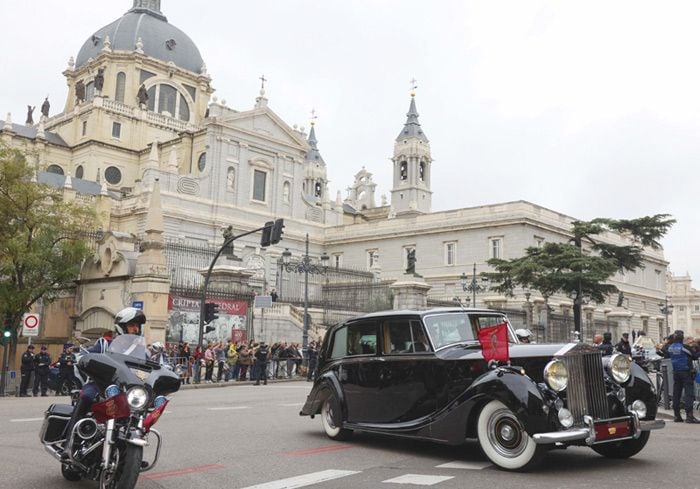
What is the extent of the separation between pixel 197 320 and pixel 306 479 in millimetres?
19784

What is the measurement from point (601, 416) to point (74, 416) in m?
5.17

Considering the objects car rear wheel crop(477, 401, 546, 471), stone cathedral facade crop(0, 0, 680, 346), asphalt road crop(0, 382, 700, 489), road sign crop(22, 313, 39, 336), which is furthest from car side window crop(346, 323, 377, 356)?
stone cathedral facade crop(0, 0, 680, 346)

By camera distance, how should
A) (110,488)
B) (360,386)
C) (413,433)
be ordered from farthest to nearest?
(360,386)
(413,433)
(110,488)

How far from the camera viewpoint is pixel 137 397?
5.66 m

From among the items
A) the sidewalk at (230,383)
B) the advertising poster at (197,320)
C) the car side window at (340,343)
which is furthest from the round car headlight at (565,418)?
the advertising poster at (197,320)

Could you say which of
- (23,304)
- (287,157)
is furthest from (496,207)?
(23,304)

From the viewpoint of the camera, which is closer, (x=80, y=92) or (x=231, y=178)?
(x=231, y=178)

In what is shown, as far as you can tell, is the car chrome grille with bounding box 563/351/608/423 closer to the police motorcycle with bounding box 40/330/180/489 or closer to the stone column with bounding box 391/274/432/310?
the police motorcycle with bounding box 40/330/180/489

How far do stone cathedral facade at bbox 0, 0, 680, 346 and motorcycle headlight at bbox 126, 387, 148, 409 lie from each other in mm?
35306

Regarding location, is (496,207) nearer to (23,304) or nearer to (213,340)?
(213,340)

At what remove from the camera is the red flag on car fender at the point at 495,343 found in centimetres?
735

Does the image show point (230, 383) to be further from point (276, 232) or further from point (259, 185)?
point (259, 185)

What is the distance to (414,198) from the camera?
85062 mm

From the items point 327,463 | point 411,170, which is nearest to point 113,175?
point 411,170
